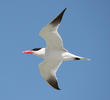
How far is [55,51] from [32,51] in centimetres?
118

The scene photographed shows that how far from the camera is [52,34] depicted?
13.2 meters

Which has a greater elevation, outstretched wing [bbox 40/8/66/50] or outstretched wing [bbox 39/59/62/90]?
outstretched wing [bbox 40/8/66/50]

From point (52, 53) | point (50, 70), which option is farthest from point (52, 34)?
point (50, 70)

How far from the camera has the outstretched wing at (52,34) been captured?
504 inches

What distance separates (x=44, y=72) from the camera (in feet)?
48.6

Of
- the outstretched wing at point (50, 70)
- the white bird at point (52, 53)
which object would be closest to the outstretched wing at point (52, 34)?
the white bird at point (52, 53)

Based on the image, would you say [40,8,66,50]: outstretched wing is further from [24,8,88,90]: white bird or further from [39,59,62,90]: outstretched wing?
[39,59,62,90]: outstretched wing

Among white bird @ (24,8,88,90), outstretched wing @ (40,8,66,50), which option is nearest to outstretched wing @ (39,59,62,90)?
white bird @ (24,8,88,90)

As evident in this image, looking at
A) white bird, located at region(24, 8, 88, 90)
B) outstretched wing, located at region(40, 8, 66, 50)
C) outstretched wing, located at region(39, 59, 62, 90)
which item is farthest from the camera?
outstretched wing, located at region(39, 59, 62, 90)

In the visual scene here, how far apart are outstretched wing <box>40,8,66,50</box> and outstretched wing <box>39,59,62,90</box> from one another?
36.8 inches

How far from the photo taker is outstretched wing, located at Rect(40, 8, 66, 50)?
12.8m

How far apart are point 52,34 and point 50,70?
222cm

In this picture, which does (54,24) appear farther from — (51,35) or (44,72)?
(44,72)

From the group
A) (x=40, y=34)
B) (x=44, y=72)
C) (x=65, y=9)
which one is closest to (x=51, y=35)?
(x=40, y=34)
